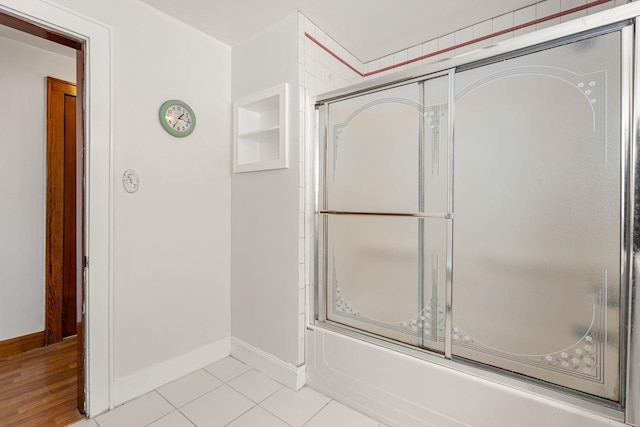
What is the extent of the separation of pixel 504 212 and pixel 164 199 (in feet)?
6.47

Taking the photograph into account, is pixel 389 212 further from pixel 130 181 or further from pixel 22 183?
pixel 22 183

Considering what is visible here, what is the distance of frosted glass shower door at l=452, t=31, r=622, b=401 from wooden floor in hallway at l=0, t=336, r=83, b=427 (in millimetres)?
2219

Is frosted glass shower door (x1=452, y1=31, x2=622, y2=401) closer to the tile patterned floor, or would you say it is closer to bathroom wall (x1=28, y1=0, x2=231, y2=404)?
the tile patterned floor

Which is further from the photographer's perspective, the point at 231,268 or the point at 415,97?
the point at 231,268

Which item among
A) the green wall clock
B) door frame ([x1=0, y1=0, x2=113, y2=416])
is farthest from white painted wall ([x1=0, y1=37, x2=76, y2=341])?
the green wall clock

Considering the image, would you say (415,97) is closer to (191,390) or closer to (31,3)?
(31,3)

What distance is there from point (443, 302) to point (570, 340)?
1.60 feet

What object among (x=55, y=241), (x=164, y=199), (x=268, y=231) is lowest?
(x=55, y=241)

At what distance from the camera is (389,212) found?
1648 millimetres

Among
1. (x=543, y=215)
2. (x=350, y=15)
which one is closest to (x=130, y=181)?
(x=350, y=15)

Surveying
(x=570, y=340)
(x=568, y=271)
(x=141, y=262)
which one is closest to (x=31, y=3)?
(x=141, y=262)

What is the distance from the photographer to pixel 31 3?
1.42m

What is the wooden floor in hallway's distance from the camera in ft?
5.24

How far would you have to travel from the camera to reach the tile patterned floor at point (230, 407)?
1592 millimetres
